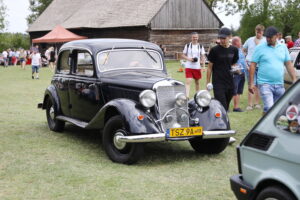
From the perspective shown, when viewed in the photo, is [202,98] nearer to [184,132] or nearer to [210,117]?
[210,117]

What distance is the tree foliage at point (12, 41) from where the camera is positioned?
230 feet

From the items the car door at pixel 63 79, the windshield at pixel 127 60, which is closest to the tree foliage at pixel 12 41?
the car door at pixel 63 79

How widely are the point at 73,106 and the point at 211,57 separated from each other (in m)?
2.68

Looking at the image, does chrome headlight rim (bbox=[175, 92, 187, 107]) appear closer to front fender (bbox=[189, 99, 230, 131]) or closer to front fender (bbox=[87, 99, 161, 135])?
front fender (bbox=[189, 99, 230, 131])

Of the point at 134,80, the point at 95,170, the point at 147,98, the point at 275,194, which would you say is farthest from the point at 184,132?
the point at 275,194

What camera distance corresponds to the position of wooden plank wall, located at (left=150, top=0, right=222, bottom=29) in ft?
144

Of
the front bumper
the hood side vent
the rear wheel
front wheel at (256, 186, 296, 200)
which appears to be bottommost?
the rear wheel

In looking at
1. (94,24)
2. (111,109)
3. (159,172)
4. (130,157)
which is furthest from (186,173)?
(94,24)

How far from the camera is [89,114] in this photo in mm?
8250

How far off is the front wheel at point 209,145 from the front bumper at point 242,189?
3144 mm

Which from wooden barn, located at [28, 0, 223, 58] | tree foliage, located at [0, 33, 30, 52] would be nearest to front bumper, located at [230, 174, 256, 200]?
wooden barn, located at [28, 0, 223, 58]

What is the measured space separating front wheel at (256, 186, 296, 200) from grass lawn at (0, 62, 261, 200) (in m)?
1.58

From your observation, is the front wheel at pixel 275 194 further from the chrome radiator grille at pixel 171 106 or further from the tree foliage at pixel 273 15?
the tree foliage at pixel 273 15

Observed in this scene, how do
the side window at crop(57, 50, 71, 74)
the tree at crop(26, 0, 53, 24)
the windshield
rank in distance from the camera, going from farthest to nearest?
the tree at crop(26, 0, 53, 24), the side window at crop(57, 50, 71, 74), the windshield
